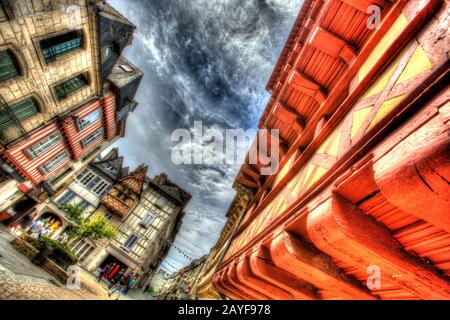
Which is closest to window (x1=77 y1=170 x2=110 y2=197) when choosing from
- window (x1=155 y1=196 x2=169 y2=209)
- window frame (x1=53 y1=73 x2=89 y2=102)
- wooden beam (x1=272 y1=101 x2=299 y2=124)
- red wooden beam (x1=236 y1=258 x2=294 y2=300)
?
window (x1=155 y1=196 x2=169 y2=209)

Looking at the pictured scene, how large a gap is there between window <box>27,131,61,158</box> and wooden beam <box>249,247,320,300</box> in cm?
1772

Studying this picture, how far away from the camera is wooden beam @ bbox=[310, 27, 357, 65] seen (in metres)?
2.76

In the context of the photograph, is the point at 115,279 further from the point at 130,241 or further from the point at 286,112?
the point at 286,112

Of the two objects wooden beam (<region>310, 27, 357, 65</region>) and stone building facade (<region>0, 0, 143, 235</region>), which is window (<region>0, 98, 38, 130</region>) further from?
wooden beam (<region>310, 27, 357, 65</region>)

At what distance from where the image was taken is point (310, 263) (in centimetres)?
→ 190

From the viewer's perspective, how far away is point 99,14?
41.3ft

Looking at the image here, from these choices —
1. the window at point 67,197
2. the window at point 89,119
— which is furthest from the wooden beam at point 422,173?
the window at point 67,197

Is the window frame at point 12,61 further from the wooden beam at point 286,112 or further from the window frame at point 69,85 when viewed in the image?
the wooden beam at point 286,112

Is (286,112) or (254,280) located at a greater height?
(286,112)

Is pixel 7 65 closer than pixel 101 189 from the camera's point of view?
Yes

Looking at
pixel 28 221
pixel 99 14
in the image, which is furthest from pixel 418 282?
pixel 28 221

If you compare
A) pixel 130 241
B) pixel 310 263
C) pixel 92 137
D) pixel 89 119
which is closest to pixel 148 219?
pixel 130 241

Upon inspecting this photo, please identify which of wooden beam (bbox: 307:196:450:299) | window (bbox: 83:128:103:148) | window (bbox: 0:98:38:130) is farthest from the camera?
→ window (bbox: 83:128:103:148)

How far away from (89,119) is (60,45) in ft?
24.1
